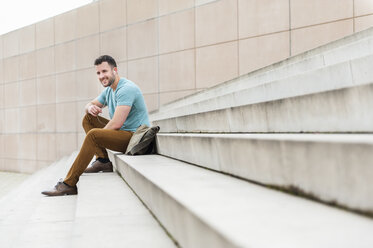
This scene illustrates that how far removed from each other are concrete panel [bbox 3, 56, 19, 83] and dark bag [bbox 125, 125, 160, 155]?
8178 mm

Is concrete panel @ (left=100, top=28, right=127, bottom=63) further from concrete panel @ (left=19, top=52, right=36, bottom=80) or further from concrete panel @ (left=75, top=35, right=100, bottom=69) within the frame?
concrete panel @ (left=19, top=52, right=36, bottom=80)

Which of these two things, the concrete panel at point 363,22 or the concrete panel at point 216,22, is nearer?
the concrete panel at point 363,22

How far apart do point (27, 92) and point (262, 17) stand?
288 inches

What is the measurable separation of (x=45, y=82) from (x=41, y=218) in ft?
24.8

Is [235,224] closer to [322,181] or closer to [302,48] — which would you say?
[322,181]

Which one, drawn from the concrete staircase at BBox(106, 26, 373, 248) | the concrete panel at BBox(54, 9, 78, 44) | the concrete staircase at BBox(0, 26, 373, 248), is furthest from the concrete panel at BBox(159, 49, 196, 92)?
the concrete staircase at BBox(106, 26, 373, 248)

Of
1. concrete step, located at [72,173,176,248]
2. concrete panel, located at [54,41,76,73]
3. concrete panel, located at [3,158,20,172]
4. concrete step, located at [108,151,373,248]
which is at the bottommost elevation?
concrete panel, located at [3,158,20,172]

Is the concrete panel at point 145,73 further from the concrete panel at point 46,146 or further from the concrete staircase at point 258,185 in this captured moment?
the concrete staircase at point 258,185

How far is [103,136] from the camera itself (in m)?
3.38

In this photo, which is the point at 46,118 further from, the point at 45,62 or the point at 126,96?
the point at 126,96

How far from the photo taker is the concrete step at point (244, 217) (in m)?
0.89

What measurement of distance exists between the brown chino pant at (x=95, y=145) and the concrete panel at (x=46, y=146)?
5.67 meters

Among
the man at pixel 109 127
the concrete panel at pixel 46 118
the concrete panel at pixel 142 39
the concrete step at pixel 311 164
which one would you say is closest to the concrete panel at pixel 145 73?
the concrete panel at pixel 142 39

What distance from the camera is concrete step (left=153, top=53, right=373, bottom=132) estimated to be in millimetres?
1299
